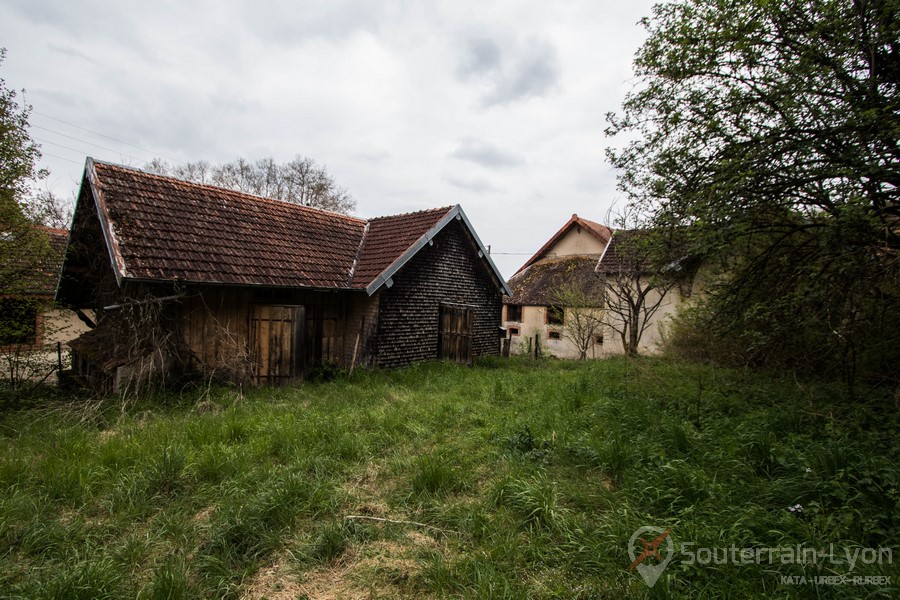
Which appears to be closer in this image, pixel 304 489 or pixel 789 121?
pixel 304 489

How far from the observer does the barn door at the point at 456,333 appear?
1298 cm

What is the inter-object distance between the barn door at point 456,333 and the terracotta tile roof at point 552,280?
8.93 metres

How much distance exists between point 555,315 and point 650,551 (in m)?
19.2

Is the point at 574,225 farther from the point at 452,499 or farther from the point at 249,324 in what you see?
the point at 452,499

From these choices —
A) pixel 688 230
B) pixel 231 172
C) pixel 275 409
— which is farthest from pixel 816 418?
pixel 231 172

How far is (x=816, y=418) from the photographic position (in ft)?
16.0

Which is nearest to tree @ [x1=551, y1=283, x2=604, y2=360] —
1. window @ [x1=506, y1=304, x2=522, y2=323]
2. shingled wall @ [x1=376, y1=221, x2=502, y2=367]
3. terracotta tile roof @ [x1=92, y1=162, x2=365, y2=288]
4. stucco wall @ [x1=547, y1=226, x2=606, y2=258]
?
window @ [x1=506, y1=304, x2=522, y2=323]

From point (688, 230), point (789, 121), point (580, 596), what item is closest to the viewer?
point (580, 596)

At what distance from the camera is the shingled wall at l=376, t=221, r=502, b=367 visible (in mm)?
11578

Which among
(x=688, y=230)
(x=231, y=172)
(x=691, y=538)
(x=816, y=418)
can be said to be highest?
(x=231, y=172)

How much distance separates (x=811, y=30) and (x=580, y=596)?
658cm

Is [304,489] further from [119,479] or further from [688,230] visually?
[688,230]

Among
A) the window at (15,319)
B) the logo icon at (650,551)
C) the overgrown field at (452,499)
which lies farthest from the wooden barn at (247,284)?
the logo icon at (650,551)

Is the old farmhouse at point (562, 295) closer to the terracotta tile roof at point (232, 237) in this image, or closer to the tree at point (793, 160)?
the terracotta tile roof at point (232, 237)
